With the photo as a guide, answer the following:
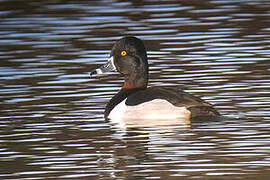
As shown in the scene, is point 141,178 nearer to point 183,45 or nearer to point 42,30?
point 183,45

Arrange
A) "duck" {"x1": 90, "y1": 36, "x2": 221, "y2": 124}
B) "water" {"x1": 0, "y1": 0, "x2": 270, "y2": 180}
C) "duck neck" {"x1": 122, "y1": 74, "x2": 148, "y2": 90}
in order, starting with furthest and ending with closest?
"duck neck" {"x1": 122, "y1": 74, "x2": 148, "y2": 90} → "duck" {"x1": 90, "y1": 36, "x2": 221, "y2": 124} → "water" {"x1": 0, "y1": 0, "x2": 270, "y2": 180}

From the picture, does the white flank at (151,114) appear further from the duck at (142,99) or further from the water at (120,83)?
the water at (120,83)

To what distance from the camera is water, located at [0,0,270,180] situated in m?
9.46

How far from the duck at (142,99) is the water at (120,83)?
34cm

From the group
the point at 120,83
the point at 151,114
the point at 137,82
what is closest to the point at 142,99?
the point at 151,114

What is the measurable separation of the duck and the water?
0.34 metres

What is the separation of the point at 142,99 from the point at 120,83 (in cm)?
298

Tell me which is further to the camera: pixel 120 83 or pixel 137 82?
pixel 120 83

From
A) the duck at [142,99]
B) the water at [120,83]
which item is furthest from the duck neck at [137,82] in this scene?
the water at [120,83]

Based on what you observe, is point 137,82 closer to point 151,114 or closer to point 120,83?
point 151,114

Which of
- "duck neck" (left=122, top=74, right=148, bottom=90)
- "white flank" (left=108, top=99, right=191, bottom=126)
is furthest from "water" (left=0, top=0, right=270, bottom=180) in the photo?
"duck neck" (left=122, top=74, right=148, bottom=90)

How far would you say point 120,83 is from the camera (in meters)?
15.0

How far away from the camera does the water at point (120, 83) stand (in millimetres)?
9461

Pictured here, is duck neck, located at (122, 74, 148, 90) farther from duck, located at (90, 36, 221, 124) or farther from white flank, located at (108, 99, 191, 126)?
white flank, located at (108, 99, 191, 126)
